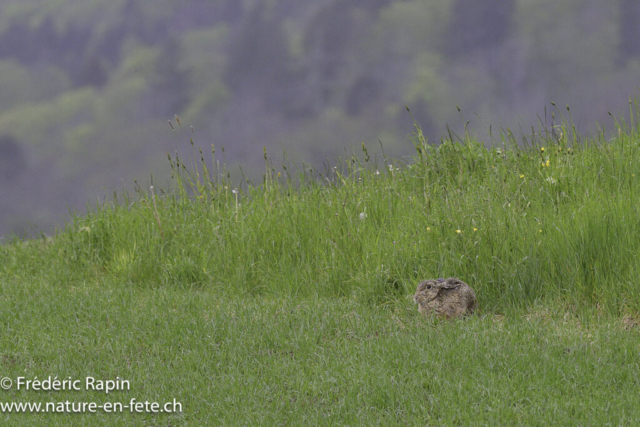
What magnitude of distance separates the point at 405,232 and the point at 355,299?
3.14ft

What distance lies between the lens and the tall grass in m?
6.00

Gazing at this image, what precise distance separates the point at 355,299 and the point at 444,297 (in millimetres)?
1046

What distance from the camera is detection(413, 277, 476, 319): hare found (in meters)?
5.66

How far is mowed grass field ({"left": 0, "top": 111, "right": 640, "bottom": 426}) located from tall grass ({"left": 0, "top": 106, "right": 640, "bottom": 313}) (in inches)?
1.1

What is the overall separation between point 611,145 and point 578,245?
258cm

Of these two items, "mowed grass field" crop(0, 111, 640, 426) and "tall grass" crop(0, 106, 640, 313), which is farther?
"tall grass" crop(0, 106, 640, 313)

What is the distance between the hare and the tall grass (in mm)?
413

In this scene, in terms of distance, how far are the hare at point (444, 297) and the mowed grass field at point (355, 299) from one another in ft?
0.37

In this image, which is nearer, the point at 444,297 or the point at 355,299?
the point at 444,297

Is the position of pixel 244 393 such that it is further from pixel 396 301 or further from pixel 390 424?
pixel 396 301

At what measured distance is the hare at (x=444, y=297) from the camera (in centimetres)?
566

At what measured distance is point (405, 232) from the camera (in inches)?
265

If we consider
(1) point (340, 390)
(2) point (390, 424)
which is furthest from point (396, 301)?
(2) point (390, 424)

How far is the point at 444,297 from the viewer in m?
5.69
